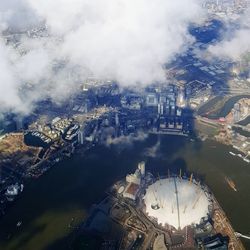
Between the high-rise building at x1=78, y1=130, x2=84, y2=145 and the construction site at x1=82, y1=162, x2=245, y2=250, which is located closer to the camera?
the construction site at x1=82, y1=162, x2=245, y2=250

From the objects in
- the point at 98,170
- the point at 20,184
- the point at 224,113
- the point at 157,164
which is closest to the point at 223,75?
the point at 224,113

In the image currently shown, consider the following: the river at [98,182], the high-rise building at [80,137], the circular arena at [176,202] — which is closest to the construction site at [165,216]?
A: the circular arena at [176,202]

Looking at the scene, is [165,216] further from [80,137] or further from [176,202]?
[80,137]

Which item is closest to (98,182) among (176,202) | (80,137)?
(80,137)

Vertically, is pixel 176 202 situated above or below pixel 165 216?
above

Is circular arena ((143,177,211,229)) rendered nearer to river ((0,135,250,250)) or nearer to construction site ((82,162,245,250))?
construction site ((82,162,245,250))

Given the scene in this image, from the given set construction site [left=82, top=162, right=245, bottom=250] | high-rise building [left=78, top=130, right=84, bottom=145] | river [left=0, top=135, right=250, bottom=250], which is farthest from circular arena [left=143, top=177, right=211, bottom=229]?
high-rise building [left=78, top=130, right=84, bottom=145]

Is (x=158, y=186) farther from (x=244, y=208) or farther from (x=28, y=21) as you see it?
(x=28, y=21)
